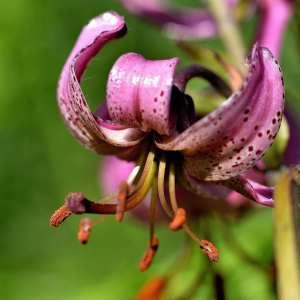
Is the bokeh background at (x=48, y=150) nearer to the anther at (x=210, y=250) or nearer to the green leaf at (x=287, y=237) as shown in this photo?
the anther at (x=210, y=250)

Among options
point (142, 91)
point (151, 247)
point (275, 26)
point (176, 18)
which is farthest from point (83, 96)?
point (176, 18)

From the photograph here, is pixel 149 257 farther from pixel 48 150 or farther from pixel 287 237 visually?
pixel 48 150

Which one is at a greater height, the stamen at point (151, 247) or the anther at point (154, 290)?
the stamen at point (151, 247)

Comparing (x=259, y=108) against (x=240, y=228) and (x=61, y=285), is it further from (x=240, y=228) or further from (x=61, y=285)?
(x=61, y=285)

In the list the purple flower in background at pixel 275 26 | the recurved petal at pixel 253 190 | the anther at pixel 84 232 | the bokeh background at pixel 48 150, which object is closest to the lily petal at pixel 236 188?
the recurved petal at pixel 253 190

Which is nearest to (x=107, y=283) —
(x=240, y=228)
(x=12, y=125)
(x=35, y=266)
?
(x=240, y=228)

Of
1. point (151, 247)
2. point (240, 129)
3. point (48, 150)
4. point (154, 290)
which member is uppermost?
point (240, 129)

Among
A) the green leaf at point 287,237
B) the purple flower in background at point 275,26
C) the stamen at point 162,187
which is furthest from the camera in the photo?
the purple flower in background at point 275,26
